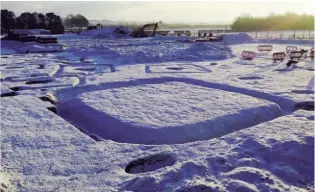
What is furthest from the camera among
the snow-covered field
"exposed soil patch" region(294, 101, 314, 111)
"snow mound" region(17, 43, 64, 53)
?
"snow mound" region(17, 43, 64, 53)

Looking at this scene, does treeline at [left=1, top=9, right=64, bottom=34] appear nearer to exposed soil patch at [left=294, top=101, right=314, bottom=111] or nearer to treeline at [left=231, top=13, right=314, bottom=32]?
treeline at [left=231, top=13, right=314, bottom=32]

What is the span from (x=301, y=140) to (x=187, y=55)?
1612 centimetres

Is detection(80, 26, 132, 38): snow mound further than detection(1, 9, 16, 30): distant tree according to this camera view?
No

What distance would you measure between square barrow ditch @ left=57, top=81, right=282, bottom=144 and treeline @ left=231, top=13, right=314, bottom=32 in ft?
189

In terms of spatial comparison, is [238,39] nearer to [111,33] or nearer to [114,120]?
[111,33]

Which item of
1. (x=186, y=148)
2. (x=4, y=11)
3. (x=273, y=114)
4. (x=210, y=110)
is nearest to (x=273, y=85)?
(x=273, y=114)

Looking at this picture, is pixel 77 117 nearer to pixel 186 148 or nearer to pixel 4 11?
pixel 186 148

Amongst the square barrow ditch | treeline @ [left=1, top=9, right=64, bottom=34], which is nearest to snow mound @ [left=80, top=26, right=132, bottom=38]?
treeline @ [left=1, top=9, right=64, bottom=34]

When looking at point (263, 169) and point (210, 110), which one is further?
point (210, 110)

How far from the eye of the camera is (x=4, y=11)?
50062 mm

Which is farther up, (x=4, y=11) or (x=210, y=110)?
(x=4, y=11)

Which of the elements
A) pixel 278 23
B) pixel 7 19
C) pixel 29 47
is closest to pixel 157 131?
pixel 29 47

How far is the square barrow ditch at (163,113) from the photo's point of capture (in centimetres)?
780

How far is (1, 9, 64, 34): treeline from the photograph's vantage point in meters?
49.8
